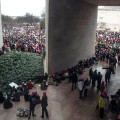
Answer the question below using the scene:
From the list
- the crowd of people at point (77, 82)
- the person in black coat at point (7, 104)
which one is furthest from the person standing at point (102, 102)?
the person in black coat at point (7, 104)

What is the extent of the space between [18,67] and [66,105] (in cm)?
698

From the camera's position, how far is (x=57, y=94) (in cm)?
1570

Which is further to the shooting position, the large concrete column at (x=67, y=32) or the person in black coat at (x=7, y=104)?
the large concrete column at (x=67, y=32)

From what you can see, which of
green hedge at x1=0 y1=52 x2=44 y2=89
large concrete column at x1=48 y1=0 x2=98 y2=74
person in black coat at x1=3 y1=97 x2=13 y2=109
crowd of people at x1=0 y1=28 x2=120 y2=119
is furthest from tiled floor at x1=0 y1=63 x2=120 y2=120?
large concrete column at x1=48 y1=0 x2=98 y2=74

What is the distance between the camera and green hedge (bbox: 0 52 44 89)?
58.1 feet

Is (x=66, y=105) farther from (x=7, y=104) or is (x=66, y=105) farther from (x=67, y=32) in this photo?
(x=67, y=32)

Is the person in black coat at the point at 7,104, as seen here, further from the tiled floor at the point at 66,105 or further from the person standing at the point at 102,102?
the person standing at the point at 102,102

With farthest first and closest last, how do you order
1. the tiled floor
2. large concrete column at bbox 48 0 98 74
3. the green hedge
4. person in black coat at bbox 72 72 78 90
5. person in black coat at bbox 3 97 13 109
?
large concrete column at bbox 48 0 98 74 → the green hedge → person in black coat at bbox 72 72 78 90 → person in black coat at bbox 3 97 13 109 → the tiled floor

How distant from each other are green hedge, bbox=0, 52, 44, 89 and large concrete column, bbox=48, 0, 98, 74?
1549mm

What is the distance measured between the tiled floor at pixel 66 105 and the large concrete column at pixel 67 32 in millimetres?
3189

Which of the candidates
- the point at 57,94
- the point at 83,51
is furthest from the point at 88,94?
the point at 83,51

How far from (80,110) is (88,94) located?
2.67 meters

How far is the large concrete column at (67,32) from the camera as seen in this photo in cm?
1862

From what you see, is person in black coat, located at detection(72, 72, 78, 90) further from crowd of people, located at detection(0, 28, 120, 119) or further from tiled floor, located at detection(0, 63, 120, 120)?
tiled floor, located at detection(0, 63, 120, 120)
